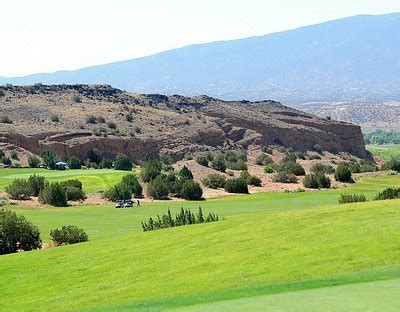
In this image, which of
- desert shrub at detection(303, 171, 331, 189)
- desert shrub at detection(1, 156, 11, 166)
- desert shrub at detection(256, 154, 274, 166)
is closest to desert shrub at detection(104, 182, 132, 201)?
desert shrub at detection(303, 171, 331, 189)

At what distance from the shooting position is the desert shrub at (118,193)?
6072 centimetres

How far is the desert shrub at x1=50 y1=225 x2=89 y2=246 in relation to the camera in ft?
117

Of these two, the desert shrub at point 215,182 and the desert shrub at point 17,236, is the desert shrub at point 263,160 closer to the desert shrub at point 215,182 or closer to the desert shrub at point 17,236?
the desert shrub at point 215,182

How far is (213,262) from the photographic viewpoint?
81.8ft

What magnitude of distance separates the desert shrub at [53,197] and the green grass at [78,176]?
6.60 meters

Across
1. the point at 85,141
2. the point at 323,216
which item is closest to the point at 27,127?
the point at 85,141

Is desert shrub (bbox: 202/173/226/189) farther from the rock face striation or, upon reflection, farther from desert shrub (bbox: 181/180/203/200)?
the rock face striation

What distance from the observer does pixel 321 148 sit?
119 m

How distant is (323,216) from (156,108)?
92.6 meters

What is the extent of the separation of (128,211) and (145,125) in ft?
185

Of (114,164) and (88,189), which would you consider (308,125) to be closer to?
(114,164)

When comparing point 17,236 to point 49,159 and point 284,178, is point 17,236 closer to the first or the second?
point 284,178

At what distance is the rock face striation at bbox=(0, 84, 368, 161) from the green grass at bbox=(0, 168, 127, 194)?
1276 cm

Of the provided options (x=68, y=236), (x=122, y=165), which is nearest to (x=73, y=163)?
(x=122, y=165)
